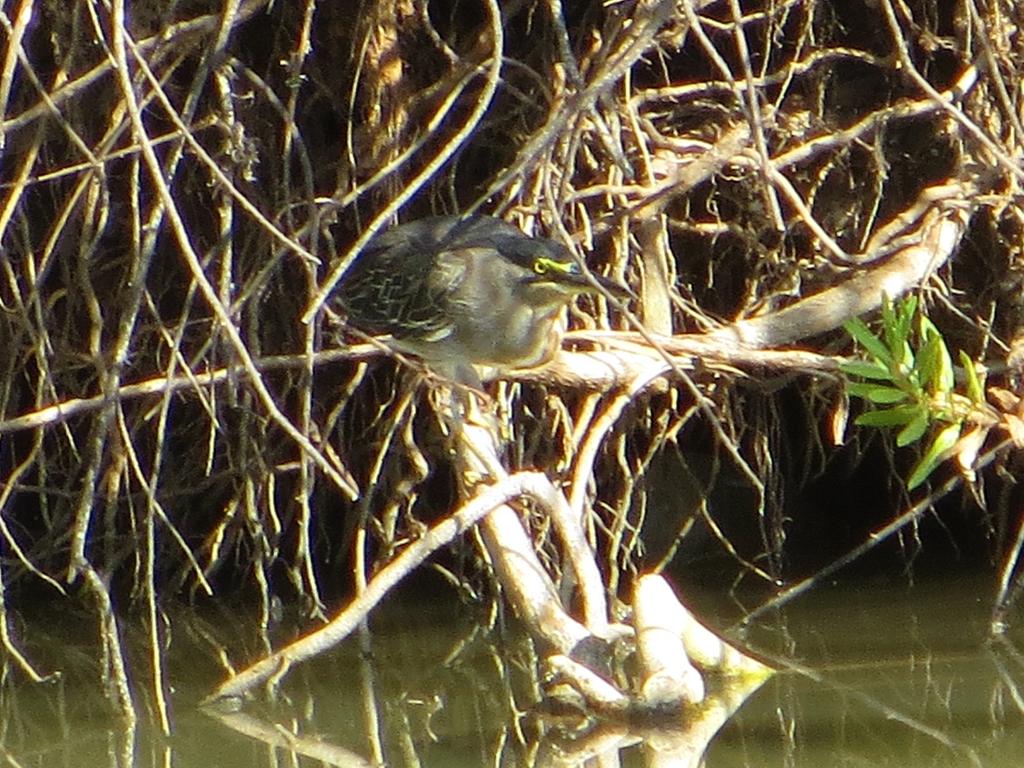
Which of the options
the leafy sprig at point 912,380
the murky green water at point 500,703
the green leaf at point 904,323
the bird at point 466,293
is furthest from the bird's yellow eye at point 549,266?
the murky green water at point 500,703

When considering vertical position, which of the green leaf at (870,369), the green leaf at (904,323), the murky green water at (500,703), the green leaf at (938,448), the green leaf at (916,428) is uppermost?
the green leaf at (904,323)

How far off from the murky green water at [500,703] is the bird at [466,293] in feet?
2.20

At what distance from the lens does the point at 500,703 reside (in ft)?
11.6

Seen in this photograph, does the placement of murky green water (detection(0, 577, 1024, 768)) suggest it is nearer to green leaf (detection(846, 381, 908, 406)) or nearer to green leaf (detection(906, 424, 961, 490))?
green leaf (detection(906, 424, 961, 490))

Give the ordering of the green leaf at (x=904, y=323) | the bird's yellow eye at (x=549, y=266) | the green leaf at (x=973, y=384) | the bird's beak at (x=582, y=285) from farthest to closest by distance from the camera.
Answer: the bird's yellow eye at (x=549, y=266) < the bird's beak at (x=582, y=285) < the green leaf at (x=973, y=384) < the green leaf at (x=904, y=323)

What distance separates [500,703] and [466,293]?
2.76 feet

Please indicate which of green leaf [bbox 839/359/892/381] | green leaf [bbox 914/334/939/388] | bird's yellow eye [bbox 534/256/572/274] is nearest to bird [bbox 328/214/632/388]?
bird's yellow eye [bbox 534/256/572/274]

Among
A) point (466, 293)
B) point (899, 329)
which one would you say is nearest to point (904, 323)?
point (899, 329)

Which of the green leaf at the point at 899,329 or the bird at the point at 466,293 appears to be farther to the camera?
the bird at the point at 466,293

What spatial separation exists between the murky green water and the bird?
669 millimetres

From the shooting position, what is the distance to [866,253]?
3.58 meters

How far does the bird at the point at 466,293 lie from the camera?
11.5 ft

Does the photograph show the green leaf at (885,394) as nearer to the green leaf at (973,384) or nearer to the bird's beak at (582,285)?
A: the green leaf at (973,384)

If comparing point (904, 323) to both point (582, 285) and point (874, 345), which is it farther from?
point (582, 285)
